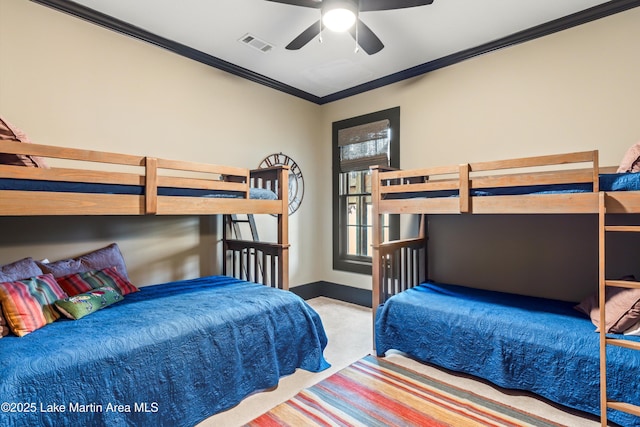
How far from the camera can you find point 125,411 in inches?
64.1

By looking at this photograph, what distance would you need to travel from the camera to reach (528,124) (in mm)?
2975

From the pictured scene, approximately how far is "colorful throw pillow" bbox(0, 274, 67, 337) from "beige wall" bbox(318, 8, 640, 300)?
3310 mm

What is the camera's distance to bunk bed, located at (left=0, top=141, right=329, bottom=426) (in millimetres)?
1498

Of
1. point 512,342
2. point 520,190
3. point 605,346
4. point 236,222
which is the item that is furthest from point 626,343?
point 236,222

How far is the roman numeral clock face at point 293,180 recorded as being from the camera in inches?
164

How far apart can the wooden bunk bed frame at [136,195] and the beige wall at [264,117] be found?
1.53ft

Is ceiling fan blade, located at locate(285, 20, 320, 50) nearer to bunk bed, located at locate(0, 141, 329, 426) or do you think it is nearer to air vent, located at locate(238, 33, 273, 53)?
air vent, located at locate(238, 33, 273, 53)

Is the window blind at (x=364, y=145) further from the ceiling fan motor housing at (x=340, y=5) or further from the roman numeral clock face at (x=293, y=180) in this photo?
the ceiling fan motor housing at (x=340, y=5)

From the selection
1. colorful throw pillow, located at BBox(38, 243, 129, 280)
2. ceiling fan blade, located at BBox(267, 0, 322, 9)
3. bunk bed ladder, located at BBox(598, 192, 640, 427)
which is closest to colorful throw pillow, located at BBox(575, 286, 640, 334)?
bunk bed ladder, located at BBox(598, 192, 640, 427)

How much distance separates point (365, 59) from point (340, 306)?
2941 mm

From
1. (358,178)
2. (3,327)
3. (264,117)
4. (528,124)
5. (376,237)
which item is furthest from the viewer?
(358,178)

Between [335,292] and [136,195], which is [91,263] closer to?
[136,195]

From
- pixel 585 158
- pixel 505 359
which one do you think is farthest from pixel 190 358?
pixel 585 158

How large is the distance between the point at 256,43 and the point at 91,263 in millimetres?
2437
